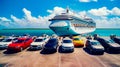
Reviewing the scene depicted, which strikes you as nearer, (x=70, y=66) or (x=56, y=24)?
(x=70, y=66)

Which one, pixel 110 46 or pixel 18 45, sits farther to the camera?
pixel 18 45

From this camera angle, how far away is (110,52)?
65.1ft

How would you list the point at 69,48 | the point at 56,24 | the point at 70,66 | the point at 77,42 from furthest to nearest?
the point at 56,24 → the point at 77,42 → the point at 69,48 → the point at 70,66

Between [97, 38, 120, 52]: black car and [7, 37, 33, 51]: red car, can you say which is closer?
[97, 38, 120, 52]: black car

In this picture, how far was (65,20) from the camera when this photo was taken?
4344cm

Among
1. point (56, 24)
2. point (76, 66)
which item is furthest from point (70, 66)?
point (56, 24)

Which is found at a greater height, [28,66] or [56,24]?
[56,24]

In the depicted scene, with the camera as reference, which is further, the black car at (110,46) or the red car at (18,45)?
the red car at (18,45)

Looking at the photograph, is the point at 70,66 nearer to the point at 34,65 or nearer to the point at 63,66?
the point at 63,66

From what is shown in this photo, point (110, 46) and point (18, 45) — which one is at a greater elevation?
point (18, 45)

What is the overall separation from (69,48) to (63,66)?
19.6ft

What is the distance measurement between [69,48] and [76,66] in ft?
19.3

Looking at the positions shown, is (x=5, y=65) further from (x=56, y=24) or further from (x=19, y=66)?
(x=56, y=24)

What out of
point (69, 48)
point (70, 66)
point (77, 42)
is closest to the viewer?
point (70, 66)
